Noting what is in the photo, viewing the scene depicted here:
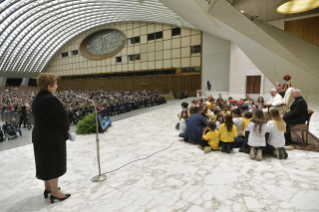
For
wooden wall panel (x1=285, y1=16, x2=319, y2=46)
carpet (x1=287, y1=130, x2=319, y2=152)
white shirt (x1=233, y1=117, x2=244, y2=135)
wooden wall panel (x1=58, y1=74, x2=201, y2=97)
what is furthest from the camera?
wooden wall panel (x1=58, y1=74, x2=201, y2=97)

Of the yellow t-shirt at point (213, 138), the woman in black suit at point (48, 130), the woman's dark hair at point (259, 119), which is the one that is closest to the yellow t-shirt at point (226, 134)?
the yellow t-shirt at point (213, 138)

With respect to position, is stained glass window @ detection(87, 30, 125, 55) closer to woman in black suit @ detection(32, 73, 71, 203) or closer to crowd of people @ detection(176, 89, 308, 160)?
crowd of people @ detection(176, 89, 308, 160)

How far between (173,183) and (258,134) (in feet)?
8.13

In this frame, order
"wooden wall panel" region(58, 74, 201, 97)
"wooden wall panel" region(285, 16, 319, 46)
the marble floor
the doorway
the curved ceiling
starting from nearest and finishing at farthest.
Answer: the marble floor → "wooden wall panel" region(285, 16, 319, 46) → the doorway → the curved ceiling → "wooden wall panel" region(58, 74, 201, 97)

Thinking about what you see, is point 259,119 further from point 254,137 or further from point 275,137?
point 275,137

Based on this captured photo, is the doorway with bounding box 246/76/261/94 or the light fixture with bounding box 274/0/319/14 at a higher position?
the light fixture with bounding box 274/0/319/14

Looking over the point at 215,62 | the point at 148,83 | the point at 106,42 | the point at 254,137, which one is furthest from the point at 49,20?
the point at 254,137

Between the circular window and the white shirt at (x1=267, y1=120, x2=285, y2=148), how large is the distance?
29633 millimetres

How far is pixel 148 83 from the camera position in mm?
27734

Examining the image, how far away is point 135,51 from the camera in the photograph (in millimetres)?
28812

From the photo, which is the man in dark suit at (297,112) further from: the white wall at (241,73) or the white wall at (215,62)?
the white wall at (215,62)

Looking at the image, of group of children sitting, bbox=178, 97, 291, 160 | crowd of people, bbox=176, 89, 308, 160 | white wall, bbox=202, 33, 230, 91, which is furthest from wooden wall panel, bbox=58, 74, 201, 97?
group of children sitting, bbox=178, 97, 291, 160

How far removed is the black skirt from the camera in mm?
2398

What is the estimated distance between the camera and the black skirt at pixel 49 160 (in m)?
2.40
